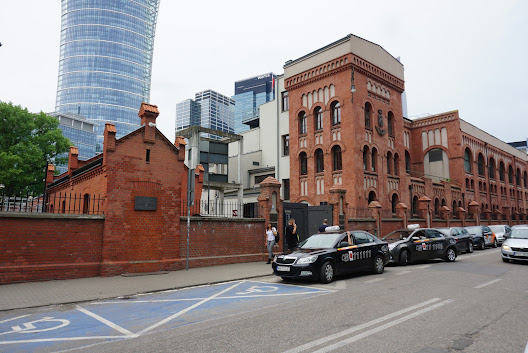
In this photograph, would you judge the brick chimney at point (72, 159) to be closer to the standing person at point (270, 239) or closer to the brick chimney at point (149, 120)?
the brick chimney at point (149, 120)

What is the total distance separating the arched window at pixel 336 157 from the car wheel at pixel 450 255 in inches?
449

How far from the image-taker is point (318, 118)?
27734 mm

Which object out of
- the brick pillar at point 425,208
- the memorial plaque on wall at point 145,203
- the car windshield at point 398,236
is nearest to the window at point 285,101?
the brick pillar at point 425,208

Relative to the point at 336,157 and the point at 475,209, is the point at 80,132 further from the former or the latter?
the point at 475,209

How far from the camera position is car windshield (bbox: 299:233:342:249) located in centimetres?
1064

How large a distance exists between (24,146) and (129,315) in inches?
1199

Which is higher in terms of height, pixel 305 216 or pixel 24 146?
pixel 24 146

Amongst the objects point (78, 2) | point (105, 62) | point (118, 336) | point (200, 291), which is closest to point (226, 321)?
point (118, 336)

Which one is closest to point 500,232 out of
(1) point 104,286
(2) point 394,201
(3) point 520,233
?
(2) point 394,201

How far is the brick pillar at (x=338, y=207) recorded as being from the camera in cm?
1862

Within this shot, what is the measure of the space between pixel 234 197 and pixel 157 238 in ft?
86.6

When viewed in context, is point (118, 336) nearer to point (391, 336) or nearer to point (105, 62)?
point (391, 336)

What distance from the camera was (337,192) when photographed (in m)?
18.9

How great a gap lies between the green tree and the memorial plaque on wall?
23016 mm
